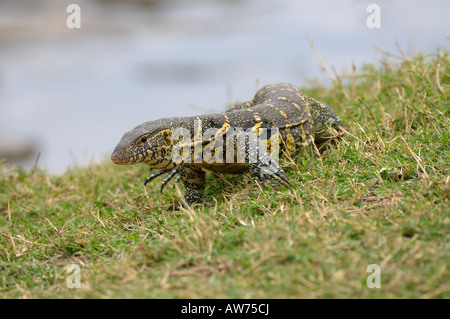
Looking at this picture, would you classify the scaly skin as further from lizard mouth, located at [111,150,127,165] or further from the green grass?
the green grass

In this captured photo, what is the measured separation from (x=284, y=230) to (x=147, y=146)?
204 centimetres

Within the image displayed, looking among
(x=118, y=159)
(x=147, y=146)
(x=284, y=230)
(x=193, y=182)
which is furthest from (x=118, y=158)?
(x=284, y=230)

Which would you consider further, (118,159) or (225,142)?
(225,142)

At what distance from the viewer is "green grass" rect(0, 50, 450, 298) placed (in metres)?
3.15

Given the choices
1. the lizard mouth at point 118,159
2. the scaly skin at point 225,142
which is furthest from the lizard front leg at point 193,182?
the lizard mouth at point 118,159

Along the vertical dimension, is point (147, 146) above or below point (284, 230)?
above

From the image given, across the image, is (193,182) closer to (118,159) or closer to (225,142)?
(225,142)

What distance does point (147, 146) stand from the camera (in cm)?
516
